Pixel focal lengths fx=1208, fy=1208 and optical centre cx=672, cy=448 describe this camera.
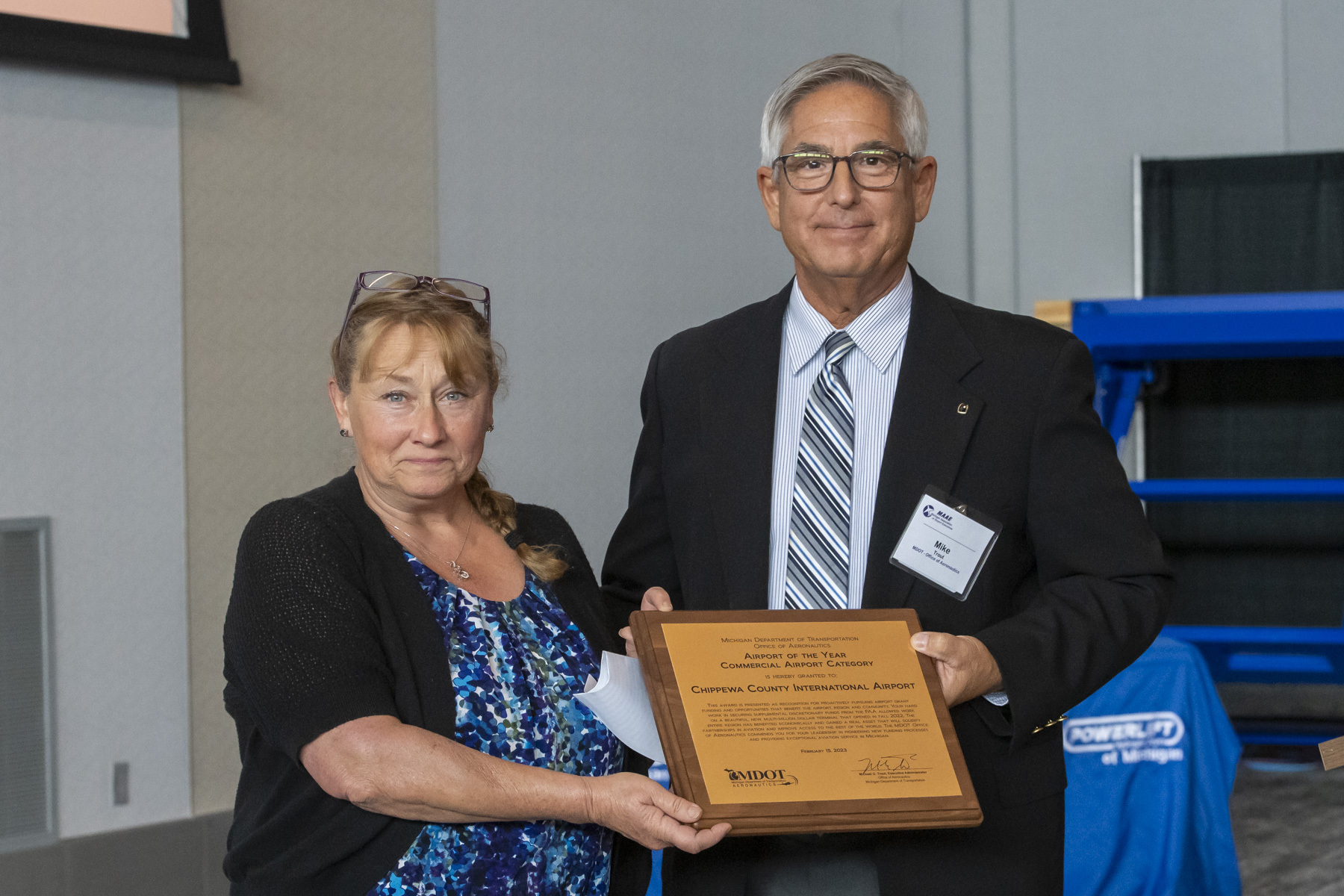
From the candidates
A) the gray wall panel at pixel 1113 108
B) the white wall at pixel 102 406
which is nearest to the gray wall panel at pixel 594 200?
the white wall at pixel 102 406

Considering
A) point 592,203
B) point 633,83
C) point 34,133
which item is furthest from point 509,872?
point 633,83

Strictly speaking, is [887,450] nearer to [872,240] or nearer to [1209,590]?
[872,240]

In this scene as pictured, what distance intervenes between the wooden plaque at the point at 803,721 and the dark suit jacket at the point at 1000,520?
15 cm

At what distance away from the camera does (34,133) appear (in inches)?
128

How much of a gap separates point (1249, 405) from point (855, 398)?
5221 millimetres

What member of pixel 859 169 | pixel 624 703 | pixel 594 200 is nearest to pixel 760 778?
pixel 624 703

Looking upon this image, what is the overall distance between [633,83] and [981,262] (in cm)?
241

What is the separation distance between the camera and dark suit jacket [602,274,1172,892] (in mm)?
1488

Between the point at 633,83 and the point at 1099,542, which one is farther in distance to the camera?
the point at 633,83

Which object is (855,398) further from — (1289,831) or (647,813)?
(1289,831)

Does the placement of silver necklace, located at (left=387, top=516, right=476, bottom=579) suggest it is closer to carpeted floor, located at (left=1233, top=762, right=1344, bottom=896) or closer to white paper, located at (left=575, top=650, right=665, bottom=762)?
white paper, located at (left=575, top=650, right=665, bottom=762)

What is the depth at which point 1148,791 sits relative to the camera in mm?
3270

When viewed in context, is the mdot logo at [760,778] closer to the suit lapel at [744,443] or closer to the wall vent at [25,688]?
the suit lapel at [744,443]

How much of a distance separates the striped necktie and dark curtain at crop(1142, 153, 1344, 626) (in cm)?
498
